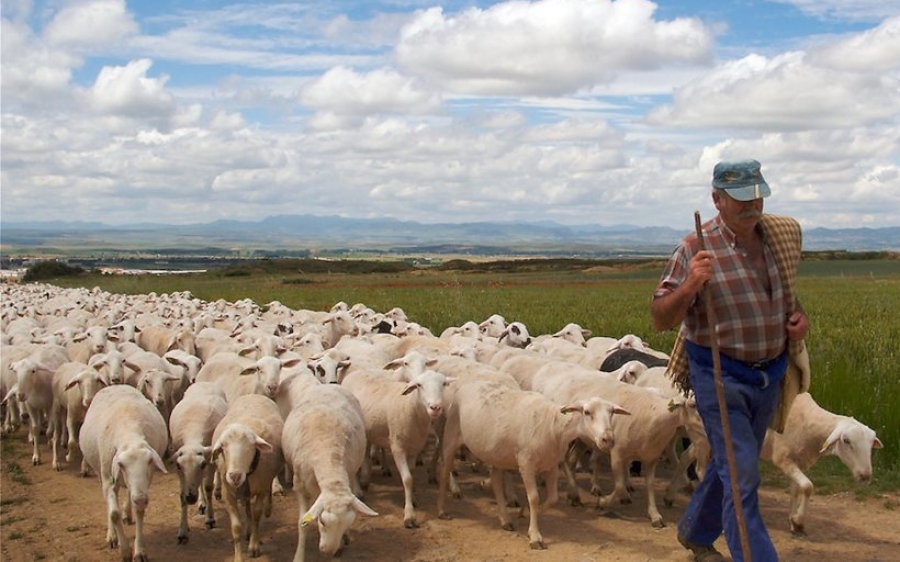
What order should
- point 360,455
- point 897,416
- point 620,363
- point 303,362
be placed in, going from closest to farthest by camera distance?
point 360,455 → point 897,416 → point 303,362 → point 620,363

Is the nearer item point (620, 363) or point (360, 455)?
point (360, 455)

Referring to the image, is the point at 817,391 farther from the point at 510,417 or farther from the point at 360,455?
the point at 360,455

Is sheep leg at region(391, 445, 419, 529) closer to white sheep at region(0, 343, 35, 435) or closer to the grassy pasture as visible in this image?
the grassy pasture

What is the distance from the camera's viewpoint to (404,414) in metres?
10.1

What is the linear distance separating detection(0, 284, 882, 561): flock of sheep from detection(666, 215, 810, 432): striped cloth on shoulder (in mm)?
2167

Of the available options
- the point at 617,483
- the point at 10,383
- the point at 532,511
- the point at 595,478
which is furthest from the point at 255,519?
the point at 10,383

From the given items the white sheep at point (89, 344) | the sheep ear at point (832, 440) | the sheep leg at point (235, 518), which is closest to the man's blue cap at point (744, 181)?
the sheep ear at point (832, 440)

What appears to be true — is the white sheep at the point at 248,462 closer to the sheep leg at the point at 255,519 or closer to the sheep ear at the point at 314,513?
the sheep leg at the point at 255,519

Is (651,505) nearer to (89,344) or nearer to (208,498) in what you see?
(208,498)

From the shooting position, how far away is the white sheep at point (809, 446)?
8.51 m

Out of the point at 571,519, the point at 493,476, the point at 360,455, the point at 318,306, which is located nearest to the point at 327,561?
the point at 360,455

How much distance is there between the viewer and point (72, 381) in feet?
37.9

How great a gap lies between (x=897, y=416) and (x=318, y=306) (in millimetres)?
26315

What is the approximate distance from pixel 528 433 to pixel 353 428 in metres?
1.77
